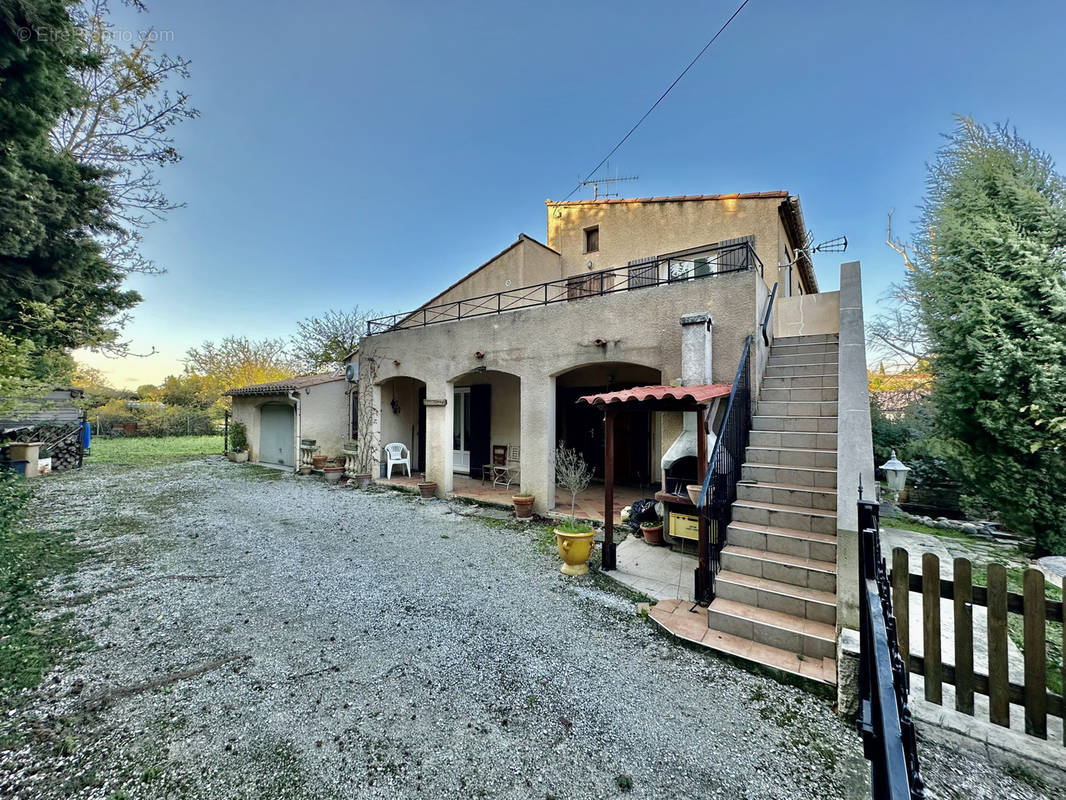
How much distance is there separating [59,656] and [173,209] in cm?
1105

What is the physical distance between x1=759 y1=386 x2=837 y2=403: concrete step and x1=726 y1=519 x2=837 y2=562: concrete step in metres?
2.42

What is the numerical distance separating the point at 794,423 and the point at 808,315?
5.06m

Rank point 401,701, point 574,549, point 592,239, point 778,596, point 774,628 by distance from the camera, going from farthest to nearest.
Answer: point 592,239, point 574,549, point 778,596, point 774,628, point 401,701

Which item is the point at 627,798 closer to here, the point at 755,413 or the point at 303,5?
the point at 755,413

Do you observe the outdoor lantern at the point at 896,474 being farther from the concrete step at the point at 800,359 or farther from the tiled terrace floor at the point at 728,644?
the tiled terrace floor at the point at 728,644

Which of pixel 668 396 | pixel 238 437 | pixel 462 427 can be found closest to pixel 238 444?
pixel 238 437

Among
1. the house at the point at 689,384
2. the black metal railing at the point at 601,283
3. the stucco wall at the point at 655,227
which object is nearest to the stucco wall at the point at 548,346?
the house at the point at 689,384

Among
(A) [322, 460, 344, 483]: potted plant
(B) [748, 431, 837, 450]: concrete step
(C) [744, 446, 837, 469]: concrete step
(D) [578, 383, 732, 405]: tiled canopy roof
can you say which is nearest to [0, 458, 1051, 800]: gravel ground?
(D) [578, 383, 732, 405]: tiled canopy roof

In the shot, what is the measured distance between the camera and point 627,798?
2.36 m

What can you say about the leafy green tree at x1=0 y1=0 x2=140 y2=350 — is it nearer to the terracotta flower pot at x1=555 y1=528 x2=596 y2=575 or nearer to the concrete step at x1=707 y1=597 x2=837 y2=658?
the terracotta flower pot at x1=555 y1=528 x2=596 y2=575

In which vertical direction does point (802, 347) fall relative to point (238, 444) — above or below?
above

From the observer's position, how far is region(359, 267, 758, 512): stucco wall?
21.8 feet

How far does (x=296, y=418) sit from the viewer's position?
14.5 m

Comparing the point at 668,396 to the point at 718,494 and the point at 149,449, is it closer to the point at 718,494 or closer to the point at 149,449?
the point at 718,494
